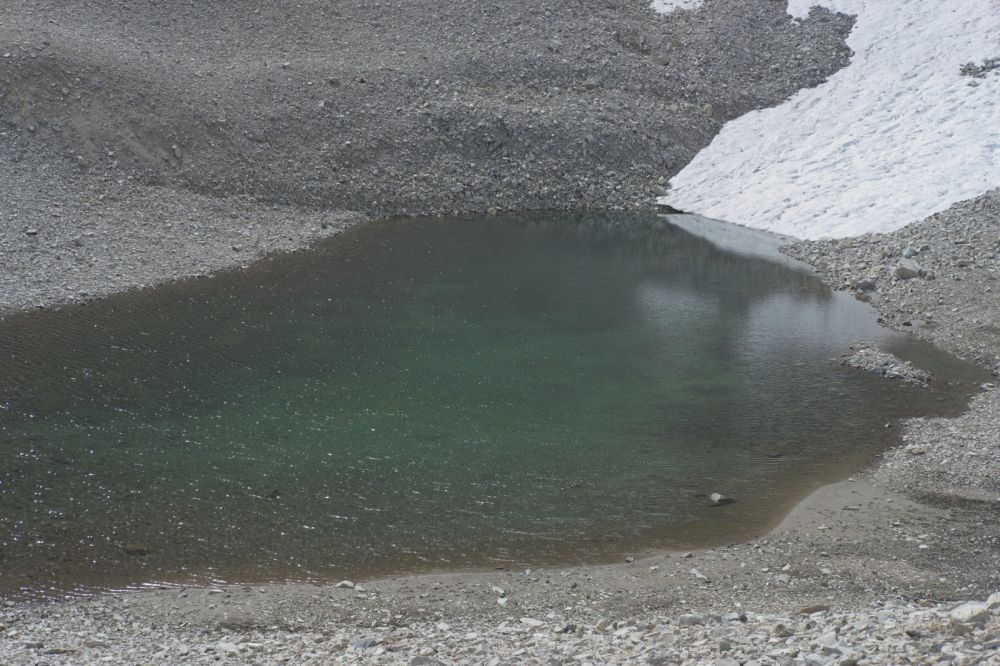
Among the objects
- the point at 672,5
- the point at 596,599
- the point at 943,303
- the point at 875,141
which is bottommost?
the point at 596,599

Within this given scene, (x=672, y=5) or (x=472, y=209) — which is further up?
(x=672, y=5)

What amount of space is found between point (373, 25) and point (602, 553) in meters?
36.8

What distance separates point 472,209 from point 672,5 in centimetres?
2011

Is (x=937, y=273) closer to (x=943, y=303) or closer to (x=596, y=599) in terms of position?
(x=943, y=303)

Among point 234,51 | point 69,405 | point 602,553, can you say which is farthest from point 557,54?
point 602,553

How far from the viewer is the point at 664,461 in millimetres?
16875

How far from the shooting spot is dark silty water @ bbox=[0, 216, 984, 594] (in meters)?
14.1

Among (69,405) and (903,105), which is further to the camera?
(903,105)

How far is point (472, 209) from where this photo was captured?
37.7 metres

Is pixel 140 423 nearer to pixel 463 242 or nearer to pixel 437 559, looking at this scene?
pixel 437 559

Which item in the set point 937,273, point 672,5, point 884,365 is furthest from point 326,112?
point 884,365

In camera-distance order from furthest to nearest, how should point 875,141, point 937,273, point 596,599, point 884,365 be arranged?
point 875,141, point 937,273, point 884,365, point 596,599

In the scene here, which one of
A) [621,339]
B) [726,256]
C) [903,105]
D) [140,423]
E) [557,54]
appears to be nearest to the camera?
[140,423]

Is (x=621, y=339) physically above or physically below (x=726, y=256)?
below
